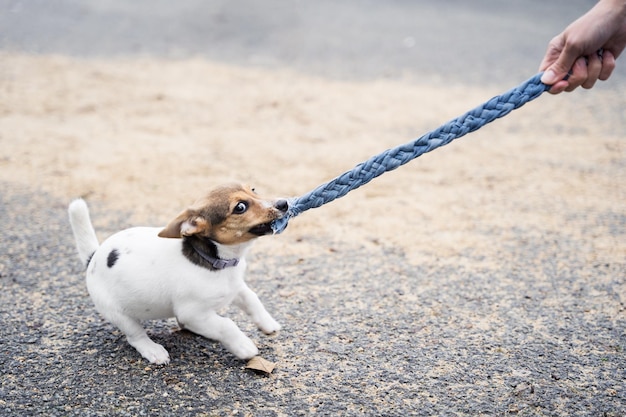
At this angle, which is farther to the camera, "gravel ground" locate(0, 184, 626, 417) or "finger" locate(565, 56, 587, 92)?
"finger" locate(565, 56, 587, 92)

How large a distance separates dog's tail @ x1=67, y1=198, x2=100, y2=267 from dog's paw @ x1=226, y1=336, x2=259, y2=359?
0.92 meters

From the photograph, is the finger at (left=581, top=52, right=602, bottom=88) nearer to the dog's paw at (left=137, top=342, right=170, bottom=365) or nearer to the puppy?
the puppy

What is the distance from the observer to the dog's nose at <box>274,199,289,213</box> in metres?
2.94

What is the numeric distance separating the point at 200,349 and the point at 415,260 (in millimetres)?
1640

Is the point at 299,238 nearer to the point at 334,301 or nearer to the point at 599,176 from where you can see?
the point at 334,301

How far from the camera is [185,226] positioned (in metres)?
2.88

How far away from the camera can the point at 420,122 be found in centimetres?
700

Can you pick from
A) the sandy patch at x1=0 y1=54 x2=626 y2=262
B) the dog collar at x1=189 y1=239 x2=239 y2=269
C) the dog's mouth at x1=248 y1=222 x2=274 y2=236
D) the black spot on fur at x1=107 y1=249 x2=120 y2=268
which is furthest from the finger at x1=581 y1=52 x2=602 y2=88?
Result: the black spot on fur at x1=107 y1=249 x2=120 y2=268

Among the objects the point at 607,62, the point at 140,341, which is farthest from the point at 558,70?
the point at 140,341

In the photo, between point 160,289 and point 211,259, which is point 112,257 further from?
point 211,259

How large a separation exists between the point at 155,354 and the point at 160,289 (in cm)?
38

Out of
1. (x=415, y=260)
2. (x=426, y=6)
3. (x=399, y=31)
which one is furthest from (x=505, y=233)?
(x=426, y=6)

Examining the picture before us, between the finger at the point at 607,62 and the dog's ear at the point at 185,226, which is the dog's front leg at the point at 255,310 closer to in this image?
the dog's ear at the point at 185,226

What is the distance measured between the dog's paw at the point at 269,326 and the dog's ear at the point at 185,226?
71cm
